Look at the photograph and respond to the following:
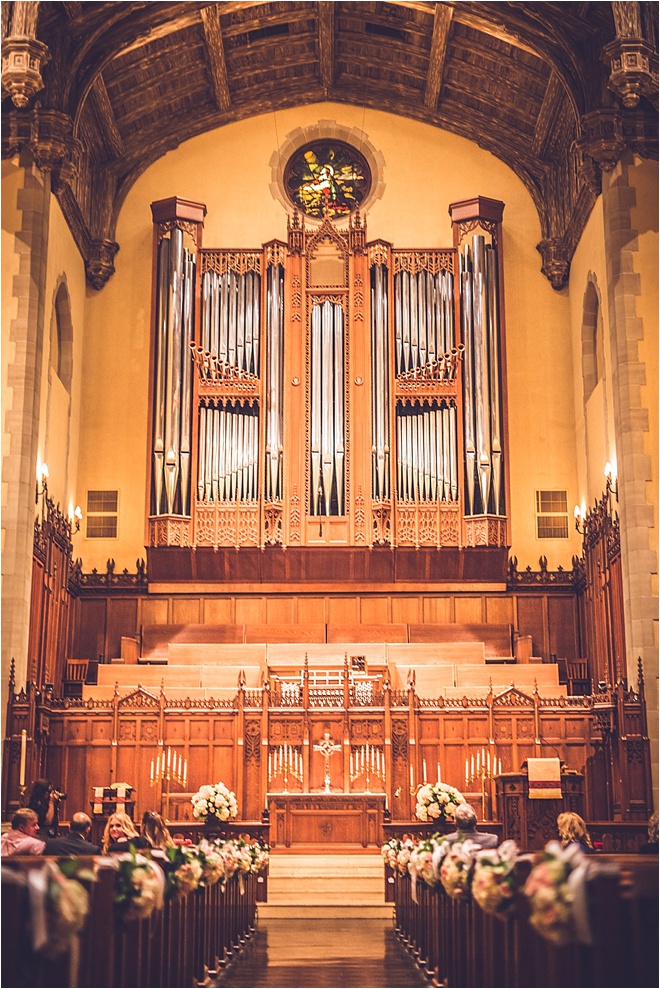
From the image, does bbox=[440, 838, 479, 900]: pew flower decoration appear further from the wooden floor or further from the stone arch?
the stone arch

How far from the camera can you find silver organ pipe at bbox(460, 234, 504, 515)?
810 inches

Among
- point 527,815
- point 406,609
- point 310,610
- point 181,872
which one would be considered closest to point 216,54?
point 310,610

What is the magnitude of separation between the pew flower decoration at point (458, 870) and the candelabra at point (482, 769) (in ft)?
27.9

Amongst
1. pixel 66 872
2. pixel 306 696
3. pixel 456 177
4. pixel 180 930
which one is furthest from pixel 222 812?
pixel 456 177

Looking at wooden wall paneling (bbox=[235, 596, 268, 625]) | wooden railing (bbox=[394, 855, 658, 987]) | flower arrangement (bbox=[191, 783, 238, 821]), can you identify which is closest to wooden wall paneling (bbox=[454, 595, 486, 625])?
wooden wall paneling (bbox=[235, 596, 268, 625])

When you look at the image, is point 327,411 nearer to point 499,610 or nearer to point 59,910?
point 499,610

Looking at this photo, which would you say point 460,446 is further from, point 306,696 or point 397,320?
point 306,696

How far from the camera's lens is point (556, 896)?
5.78m

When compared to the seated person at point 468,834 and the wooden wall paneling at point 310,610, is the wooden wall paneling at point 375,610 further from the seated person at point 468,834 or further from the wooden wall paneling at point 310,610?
the seated person at point 468,834

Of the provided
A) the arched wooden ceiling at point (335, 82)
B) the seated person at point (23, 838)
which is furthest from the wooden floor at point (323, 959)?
the arched wooden ceiling at point (335, 82)

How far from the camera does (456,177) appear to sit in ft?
76.1

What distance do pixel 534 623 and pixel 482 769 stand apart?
4.92 metres

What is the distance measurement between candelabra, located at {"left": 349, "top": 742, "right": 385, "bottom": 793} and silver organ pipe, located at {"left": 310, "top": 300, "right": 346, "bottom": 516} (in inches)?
202

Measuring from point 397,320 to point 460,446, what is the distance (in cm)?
251
